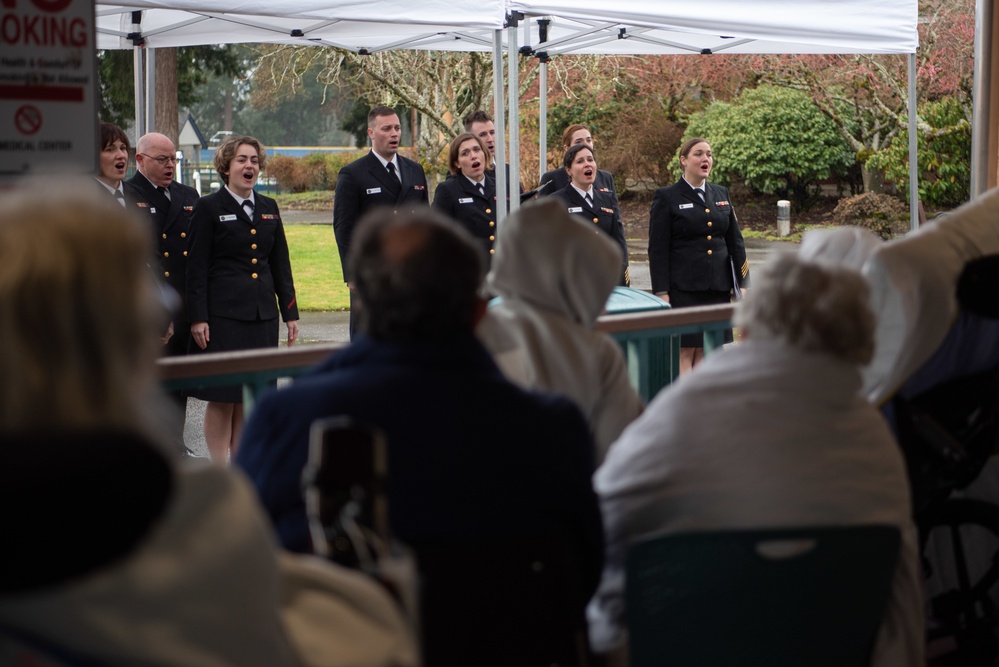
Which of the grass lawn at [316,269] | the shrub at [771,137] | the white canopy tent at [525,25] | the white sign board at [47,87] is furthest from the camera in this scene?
the shrub at [771,137]

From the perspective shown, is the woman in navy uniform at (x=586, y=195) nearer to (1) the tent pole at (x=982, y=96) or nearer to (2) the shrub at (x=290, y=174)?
(1) the tent pole at (x=982, y=96)

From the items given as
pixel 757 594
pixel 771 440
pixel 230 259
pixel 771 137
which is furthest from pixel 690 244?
pixel 771 137

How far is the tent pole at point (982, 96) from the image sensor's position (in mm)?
5117

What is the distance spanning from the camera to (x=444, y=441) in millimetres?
1920

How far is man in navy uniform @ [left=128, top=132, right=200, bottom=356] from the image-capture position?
20.5 feet

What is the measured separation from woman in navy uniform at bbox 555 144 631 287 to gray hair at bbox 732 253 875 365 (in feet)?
17.6

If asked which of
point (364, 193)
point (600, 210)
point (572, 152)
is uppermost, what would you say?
point (572, 152)

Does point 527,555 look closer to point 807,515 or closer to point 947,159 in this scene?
point 807,515

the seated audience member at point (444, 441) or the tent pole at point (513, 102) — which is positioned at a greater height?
the tent pole at point (513, 102)

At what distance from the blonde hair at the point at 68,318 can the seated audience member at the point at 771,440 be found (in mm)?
1216

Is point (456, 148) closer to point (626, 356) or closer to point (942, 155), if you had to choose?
point (626, 356)

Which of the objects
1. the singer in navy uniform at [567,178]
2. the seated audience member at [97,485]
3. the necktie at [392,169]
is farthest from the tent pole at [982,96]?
the seated audience member at [97,485]

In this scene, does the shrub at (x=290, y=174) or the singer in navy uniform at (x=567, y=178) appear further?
the shrub at (x=290, y=174)

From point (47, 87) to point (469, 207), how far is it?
5115mm
